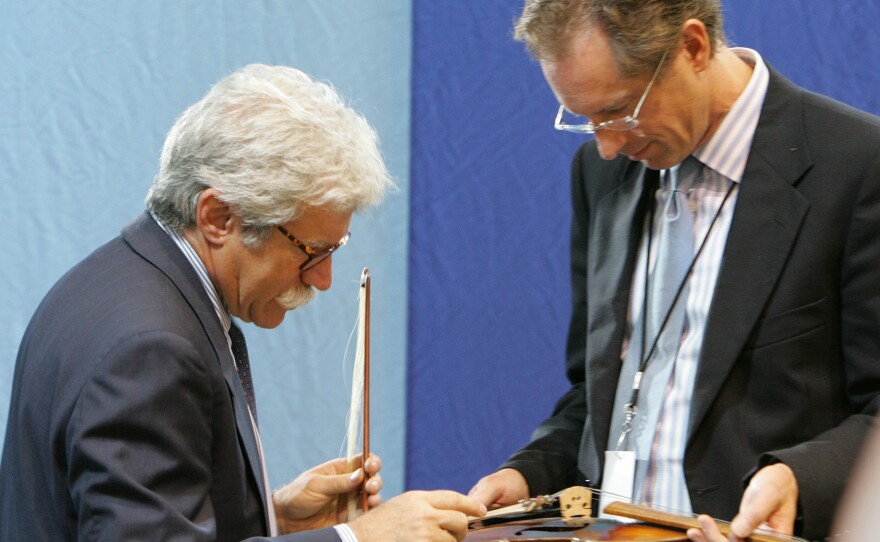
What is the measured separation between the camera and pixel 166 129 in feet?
7.84

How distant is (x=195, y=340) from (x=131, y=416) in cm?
14

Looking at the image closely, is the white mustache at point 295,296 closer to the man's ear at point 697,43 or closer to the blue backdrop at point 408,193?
the man's ear at point 697,43

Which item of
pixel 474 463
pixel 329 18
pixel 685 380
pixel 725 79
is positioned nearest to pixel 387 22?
pixel 329 18

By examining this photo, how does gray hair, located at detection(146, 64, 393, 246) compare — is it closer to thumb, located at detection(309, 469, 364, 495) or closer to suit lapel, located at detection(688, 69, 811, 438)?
thumb, located at detection(309, 469, 364, 495)

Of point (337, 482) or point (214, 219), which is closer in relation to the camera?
point (214, 219)

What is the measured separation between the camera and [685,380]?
4.85 ft

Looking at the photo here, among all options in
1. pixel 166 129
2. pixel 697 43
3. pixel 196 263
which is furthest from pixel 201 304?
pixel 166 129

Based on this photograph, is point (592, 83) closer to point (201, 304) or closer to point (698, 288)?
point (698, 288)

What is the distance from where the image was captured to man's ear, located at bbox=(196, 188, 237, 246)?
1349 millimetres

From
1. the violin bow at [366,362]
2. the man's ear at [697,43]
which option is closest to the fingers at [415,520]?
the violin bow at [366,362]

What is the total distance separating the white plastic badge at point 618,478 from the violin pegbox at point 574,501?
29 mm

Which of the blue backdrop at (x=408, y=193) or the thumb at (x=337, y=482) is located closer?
the thumb at (x=337, y=482)

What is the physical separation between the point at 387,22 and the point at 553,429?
1.21 metres

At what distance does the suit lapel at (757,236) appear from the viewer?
143 cm
